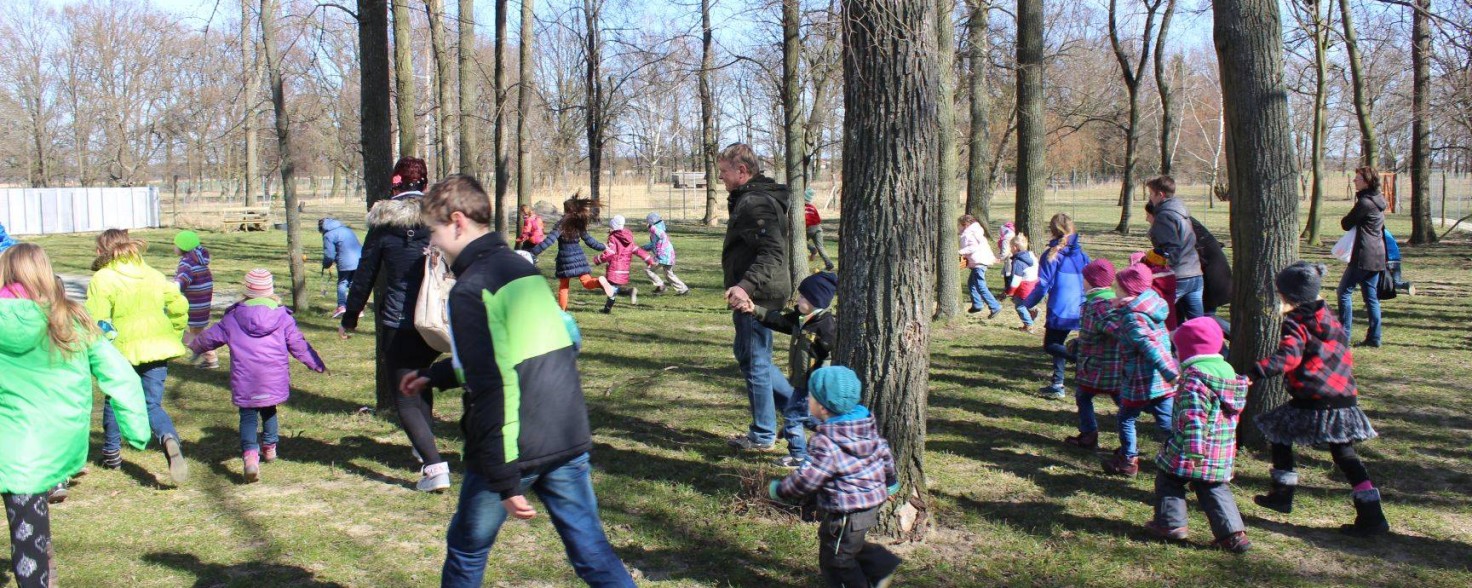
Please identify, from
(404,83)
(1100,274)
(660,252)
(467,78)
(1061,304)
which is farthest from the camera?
(467,78)

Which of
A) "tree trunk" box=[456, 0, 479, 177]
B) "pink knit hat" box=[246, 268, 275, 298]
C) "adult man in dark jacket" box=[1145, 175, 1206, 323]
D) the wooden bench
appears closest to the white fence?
the wooden bench

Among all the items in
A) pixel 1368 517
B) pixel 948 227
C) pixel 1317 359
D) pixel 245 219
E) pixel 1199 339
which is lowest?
pixel 1368 517

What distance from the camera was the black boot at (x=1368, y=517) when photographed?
191 inches

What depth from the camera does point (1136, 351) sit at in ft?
18.8

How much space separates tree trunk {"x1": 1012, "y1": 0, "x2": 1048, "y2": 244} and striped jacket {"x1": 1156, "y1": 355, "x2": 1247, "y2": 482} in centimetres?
844

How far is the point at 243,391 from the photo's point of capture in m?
5.70

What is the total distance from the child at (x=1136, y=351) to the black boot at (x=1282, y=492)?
74 cm

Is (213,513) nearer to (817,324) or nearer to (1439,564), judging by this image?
(817,324)

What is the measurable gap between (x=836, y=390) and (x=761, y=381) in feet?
6.93

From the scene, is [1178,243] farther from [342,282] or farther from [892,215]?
[342,282]

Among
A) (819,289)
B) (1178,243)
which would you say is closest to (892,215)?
(819,289)

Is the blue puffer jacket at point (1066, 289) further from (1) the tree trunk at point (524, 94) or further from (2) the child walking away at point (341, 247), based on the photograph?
(1) the tree trunk at point (524, 94)

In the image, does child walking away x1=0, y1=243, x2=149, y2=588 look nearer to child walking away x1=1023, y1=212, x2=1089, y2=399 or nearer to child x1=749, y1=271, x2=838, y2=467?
child x1=749, y1=271, x2=838, y2=467

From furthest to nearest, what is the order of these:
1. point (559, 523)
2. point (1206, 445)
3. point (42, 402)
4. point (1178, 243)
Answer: point (1178, 243) → point (1206, 445) → point (42, 402) → point (559, 523)
